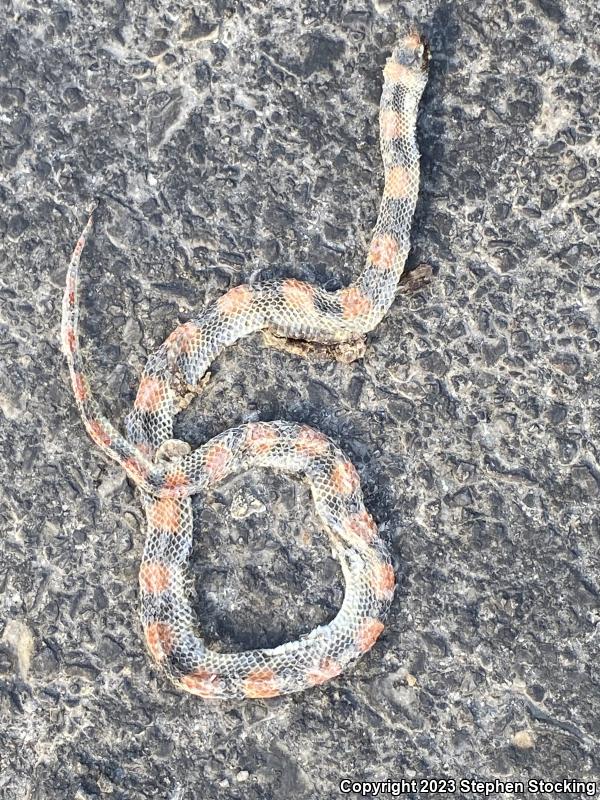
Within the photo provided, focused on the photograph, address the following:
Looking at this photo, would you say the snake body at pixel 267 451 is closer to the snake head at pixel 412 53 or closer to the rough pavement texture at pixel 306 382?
the snake head at pixel 412 53

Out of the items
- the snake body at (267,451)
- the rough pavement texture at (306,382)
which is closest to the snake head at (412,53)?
the snake body at (267,451)

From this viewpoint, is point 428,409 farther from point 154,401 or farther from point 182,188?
point 182,188

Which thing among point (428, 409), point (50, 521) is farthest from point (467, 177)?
point (50, 521)

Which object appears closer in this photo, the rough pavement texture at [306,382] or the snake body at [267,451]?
the snake body at [267,451]

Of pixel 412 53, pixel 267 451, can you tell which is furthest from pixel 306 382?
pixel 412 53

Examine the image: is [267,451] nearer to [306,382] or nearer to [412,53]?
[306,382]
